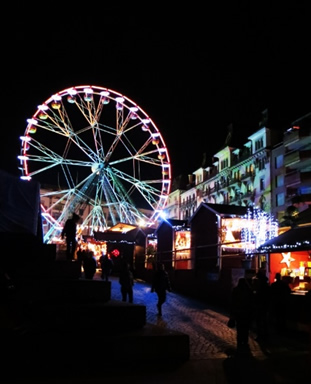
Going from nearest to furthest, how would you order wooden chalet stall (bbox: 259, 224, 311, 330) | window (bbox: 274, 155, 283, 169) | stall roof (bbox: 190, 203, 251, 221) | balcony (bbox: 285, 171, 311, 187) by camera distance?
wooden chalet stall (bbox: 259, 224, 311, 330) → stall roof (bbox: 190, 203, 251, 221) → balcony (bbox: 285, 171, 311, 187) → window (bbox: 274, 155, 283, 169)

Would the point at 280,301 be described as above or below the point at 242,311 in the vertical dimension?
below

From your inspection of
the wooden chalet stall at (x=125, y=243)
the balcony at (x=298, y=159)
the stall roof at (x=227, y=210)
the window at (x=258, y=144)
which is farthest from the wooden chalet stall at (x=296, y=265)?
the window at (x=258, y=144)

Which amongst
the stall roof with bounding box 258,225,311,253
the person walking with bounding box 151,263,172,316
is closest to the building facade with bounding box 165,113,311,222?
the stall roof with bounding box 258,225,311,253

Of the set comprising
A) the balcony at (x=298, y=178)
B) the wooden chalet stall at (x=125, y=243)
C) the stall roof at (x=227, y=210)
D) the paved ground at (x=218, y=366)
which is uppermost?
the balcony at (x=298, y=178)

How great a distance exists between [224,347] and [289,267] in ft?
31.0

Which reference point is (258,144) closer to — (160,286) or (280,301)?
(160,286)

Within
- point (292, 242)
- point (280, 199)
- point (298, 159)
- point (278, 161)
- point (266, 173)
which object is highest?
point (278, 161)

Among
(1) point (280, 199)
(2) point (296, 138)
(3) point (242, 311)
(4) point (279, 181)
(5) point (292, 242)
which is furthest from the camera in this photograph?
(4) point (279, 181)

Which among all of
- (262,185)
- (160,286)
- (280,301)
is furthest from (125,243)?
(280,301)

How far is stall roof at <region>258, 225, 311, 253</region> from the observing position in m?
13.0

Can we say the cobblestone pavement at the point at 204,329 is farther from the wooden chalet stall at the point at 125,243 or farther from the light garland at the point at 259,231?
the wooden chalet stall at the point at 125,243

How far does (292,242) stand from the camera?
13359 millimetres

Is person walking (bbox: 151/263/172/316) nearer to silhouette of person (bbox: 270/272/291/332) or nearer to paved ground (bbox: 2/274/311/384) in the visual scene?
paved ground (bbox: 2/274/311/384)

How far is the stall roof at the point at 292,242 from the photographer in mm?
12953
